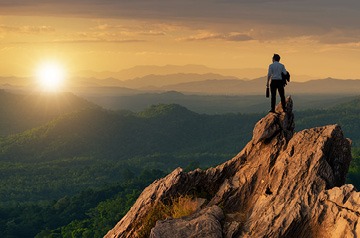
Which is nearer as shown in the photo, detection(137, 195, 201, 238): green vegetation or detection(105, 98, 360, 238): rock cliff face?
detection(105, 98, 360, 238): rock cliff face

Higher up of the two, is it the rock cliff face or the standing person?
the standing person

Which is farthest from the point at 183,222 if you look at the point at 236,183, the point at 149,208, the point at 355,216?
the point at 355,216

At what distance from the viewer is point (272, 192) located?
2202cm

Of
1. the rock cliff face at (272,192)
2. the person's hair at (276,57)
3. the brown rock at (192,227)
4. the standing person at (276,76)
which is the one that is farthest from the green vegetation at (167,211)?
the person's hair at (276,57)

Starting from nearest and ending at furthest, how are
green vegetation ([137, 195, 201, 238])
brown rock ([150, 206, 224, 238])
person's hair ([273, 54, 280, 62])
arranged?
brown rock ([150, 206, 224, 238]), green vegetation ([137, 195, 201, 238]), person's hair ([273, 54, 280, 62])

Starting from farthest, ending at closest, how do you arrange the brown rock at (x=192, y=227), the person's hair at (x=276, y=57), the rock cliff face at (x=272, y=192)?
the person's hair at (x=276, y=57) < the brown rock at (x=192, y=227) < the rock cliff face at (x=272, y=192)

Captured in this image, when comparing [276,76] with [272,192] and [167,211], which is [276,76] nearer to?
[272,192]

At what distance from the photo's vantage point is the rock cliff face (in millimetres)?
19219

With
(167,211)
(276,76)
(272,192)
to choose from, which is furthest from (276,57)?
(167,211)

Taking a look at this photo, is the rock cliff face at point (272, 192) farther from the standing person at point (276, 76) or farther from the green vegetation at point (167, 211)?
the standing person at point (276, 76)

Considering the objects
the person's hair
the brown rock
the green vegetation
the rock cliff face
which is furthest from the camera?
the person's hair

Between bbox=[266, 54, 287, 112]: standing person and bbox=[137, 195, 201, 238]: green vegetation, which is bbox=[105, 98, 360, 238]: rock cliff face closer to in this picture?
bbox=[137, 195, 201, 238]: green vegetation

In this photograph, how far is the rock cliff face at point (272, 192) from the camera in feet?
63.1

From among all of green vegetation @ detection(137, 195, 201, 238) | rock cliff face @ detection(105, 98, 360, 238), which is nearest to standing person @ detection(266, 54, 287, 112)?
rock cliff face @ detection(105, 98, 360, 238)
